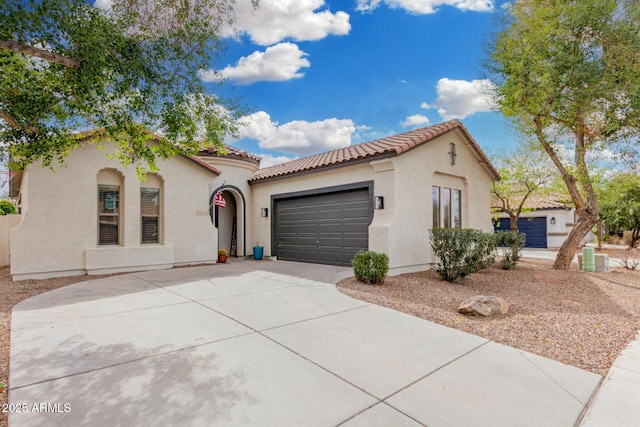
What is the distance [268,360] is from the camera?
380cm

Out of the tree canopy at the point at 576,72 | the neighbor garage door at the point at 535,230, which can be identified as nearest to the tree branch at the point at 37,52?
the tree canopy at the point at 576,72

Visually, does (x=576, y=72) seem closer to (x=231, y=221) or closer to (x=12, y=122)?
(x=12, y=122)

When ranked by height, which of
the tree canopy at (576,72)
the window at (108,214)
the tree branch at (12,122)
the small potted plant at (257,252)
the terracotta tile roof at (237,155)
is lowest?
the small potted plant at (257,252)

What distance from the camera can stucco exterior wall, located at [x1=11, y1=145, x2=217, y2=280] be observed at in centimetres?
871

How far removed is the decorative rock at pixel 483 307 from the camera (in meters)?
5.71

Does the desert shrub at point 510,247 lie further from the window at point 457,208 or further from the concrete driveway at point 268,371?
the concrete driveway at point 268,371

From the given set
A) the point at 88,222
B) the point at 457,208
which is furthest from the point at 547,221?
the point at 88,222

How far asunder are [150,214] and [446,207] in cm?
994

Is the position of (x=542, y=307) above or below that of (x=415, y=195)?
below

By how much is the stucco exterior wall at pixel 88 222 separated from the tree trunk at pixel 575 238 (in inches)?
508

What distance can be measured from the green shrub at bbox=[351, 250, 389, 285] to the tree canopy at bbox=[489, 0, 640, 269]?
22.0 feet

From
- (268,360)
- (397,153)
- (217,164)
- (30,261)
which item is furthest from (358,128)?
(268,360)

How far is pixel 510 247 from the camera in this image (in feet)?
40.3

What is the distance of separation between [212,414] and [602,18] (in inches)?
505
